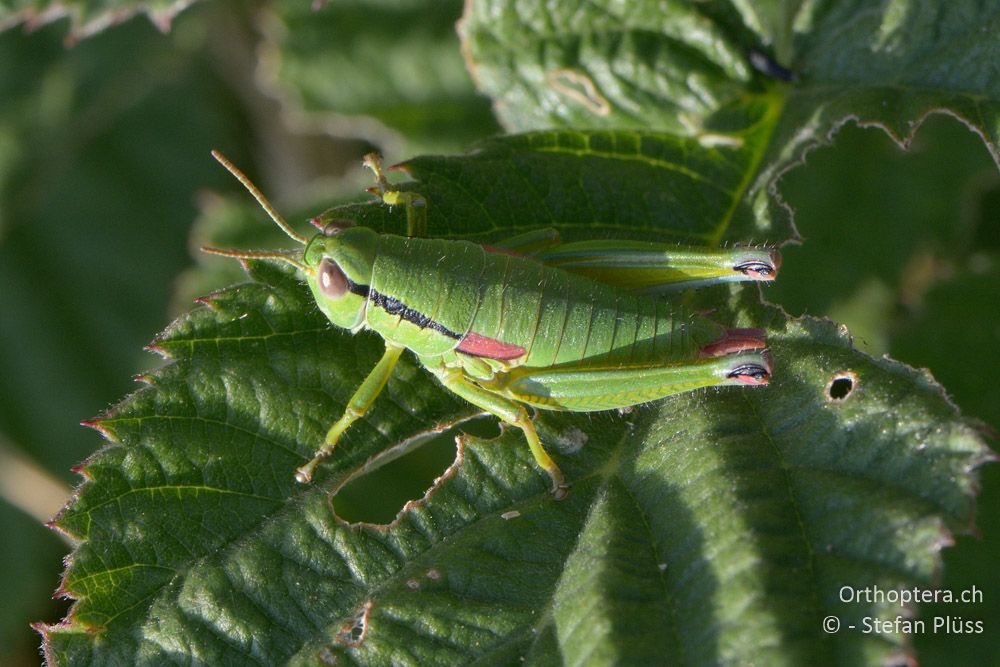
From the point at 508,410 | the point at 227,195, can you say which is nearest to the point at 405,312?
the point at 508,410

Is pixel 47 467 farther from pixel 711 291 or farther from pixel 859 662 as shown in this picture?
pixel 859 662

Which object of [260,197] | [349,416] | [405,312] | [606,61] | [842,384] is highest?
[606,61]

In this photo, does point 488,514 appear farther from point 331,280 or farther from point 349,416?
point 331,280

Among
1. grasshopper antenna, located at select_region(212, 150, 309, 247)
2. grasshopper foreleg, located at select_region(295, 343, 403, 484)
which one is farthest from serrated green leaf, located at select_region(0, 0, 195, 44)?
grasshopper foreleg, located at select_region(295, 343, 403, 484)

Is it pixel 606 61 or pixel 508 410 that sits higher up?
pixel 606 61

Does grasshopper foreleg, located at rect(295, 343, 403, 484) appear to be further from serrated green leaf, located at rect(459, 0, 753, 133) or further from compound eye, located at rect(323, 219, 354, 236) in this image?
serrated green leaf, located at rect(459, 0, 753, 133)

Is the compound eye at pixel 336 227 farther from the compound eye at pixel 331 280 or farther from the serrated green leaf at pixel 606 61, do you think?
the serrated green leaf at pixel 606 61
